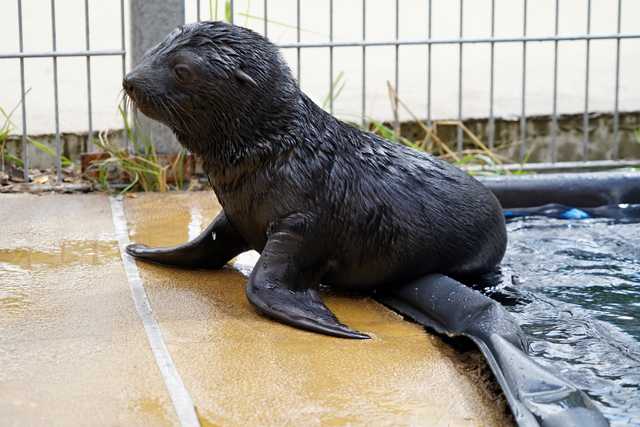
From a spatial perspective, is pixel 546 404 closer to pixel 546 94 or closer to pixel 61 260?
pixel 61 260

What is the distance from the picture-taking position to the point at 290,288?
181 inches

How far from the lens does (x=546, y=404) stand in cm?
338

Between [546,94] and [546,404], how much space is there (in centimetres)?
805

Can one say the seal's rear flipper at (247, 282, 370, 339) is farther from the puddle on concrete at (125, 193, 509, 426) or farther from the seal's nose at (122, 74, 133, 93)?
the seal's nose at (122, 74, 133, 93)

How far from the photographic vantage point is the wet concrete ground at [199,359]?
11.1 feet

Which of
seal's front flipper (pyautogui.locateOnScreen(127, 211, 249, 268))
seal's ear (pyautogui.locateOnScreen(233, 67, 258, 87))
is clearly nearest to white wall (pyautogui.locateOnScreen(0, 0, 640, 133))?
seal's front flipper (pyautogui.locateOnScreen(127, 211, 249, 268))

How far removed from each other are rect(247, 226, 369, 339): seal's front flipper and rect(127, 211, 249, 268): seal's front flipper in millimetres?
513

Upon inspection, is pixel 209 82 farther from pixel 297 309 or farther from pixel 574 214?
pixel 574 214

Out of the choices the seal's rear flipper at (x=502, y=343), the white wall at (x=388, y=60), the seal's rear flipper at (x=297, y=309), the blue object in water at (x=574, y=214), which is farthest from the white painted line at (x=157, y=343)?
the white wall at (x=388, y=60)

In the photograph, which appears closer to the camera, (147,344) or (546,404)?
(546,404)

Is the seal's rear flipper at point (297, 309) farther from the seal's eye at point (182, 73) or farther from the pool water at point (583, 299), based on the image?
the seal's eye at point (182, 73)

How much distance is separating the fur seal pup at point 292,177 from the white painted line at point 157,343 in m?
0.47

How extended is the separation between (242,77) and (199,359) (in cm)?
135

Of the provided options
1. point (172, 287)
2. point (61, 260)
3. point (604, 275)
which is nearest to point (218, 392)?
point (172, 287)
